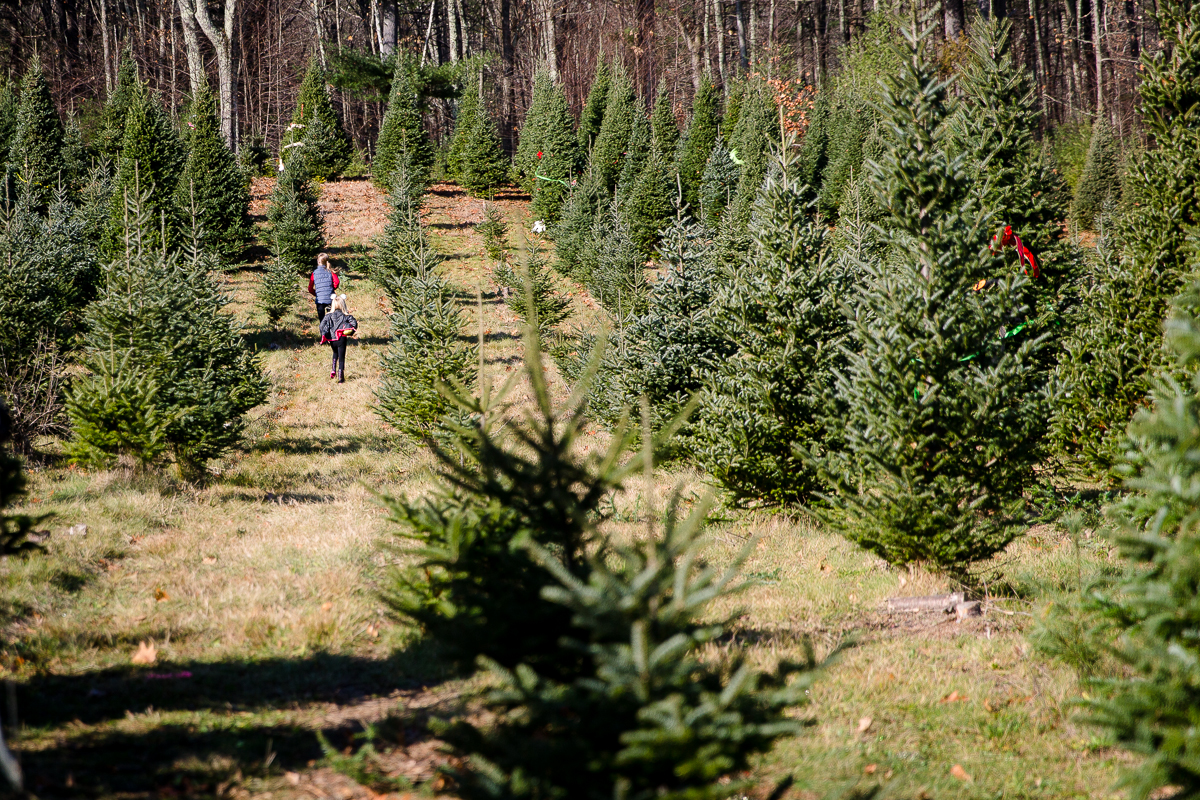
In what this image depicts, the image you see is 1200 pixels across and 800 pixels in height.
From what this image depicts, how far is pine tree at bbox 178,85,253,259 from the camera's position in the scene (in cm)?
2391

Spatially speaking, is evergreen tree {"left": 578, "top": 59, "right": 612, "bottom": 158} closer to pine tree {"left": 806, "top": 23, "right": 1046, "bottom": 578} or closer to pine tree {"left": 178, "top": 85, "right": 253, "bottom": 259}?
pine tree {"left": 178, "top": 85, "right": 253, "bottom": 259}

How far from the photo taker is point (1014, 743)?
5.35 m

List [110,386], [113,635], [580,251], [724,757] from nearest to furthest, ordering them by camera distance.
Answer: [724,757] < [113,635] < [110,386] < [580,251]

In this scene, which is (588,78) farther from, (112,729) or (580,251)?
(112,729)

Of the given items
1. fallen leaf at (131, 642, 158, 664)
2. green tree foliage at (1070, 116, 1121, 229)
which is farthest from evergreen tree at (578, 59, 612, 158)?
fallen leaf at (131, 642, 158, 664)

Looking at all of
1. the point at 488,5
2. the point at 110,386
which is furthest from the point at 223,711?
the point at 488,5

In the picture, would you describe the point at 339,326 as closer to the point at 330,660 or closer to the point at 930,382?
the point at 330,660

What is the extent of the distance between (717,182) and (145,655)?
98.2 ft

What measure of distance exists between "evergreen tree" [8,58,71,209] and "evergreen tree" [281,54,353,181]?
827cm

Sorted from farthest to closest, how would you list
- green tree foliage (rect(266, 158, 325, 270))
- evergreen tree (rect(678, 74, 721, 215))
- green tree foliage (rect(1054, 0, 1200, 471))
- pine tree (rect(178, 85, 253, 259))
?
evergreen tree (rect(678, 74, 721, 215)) < pine tree (rect(178, 85, 253, 259)) < green tree foliage (rect(266, 158, 325, 270)) < green tree foliage (rect(1054, 0, 1200, 471))

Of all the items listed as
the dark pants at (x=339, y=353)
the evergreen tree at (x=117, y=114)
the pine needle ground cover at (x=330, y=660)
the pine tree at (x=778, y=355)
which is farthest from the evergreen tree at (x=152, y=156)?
the pine tree at (x=778, y=355)

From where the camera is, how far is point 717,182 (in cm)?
3262

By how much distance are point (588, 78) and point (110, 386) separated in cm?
5135

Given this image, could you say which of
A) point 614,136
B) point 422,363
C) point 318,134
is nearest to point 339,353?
point 422,363
